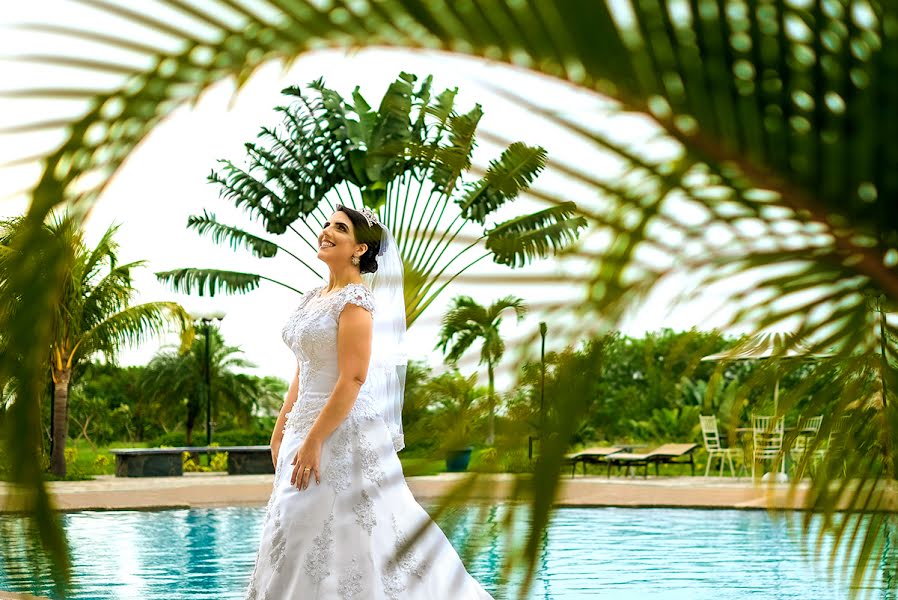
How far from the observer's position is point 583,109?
0.73 metres

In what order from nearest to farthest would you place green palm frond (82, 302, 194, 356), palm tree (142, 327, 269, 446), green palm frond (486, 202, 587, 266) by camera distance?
green palm frond (486, 202, 587, 266) < green palm frond (82, 302, 194, 356) < palm tree (142, 327, 269, 446)

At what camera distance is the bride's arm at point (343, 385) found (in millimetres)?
3861

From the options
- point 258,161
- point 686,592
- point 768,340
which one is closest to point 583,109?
point 768,340

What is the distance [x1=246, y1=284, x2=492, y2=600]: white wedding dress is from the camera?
390cm

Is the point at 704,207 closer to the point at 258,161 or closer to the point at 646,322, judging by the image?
the point at 646,322

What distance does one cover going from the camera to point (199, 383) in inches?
1090

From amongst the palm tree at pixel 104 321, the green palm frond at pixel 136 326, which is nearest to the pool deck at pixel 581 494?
the palm tree at pixel 104 321

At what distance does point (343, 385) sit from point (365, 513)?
53cm

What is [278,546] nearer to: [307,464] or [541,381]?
[307,464]

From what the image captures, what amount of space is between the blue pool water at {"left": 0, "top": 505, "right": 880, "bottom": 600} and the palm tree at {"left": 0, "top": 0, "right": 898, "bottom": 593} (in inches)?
159

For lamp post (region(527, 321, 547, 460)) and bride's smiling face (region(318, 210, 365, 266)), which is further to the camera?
bride's smiling face (region(318, 210, 365, 266))

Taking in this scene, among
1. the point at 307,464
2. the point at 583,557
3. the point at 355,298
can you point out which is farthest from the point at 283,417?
the point at 583,557

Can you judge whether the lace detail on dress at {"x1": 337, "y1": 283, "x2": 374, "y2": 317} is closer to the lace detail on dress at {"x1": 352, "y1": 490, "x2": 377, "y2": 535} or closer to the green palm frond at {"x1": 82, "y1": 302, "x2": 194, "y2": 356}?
the lace detail on dress at {"x1": 352, "y1": 490, "x2": 377, "y2": 535}

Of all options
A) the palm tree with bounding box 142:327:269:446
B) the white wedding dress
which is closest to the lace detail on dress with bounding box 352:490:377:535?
the white wedding dress
